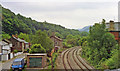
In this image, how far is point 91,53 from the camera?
79.3 feet

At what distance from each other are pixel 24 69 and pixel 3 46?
14229mm

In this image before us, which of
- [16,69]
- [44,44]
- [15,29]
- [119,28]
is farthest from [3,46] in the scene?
[15,29]

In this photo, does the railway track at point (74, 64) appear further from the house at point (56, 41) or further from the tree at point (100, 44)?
the house at point (56, 41)

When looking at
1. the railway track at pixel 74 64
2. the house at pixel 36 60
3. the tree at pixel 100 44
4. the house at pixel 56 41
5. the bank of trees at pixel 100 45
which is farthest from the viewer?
the house at pixel 56 41

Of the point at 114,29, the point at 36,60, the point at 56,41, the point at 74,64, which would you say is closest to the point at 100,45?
the point at 74,64

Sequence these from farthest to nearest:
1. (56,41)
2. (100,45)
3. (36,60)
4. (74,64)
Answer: (56,41), (74,64), (100,45), (36,60)

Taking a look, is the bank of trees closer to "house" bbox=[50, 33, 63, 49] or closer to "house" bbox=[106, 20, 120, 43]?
"house" bbox=[106, 20, 120, 43]

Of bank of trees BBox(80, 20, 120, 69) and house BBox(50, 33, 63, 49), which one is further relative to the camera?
house BBox(50, 33, 63, 49)

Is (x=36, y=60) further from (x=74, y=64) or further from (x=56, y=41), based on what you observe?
(x=56, y=41)

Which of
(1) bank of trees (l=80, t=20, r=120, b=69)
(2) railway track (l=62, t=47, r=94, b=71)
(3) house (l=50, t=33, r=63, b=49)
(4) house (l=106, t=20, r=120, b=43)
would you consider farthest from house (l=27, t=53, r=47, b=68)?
(3) house (l=50, t=33, r=63, b=49)

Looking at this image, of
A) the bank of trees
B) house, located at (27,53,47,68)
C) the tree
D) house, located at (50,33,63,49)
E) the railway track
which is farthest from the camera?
house, located at (50,33,63,49)

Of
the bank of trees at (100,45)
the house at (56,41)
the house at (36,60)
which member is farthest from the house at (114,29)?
the house at (56,41)

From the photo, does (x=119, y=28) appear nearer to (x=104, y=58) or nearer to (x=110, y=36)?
(x=110, y=36)

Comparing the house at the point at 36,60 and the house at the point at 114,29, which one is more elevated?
the house at the point at 114,29
